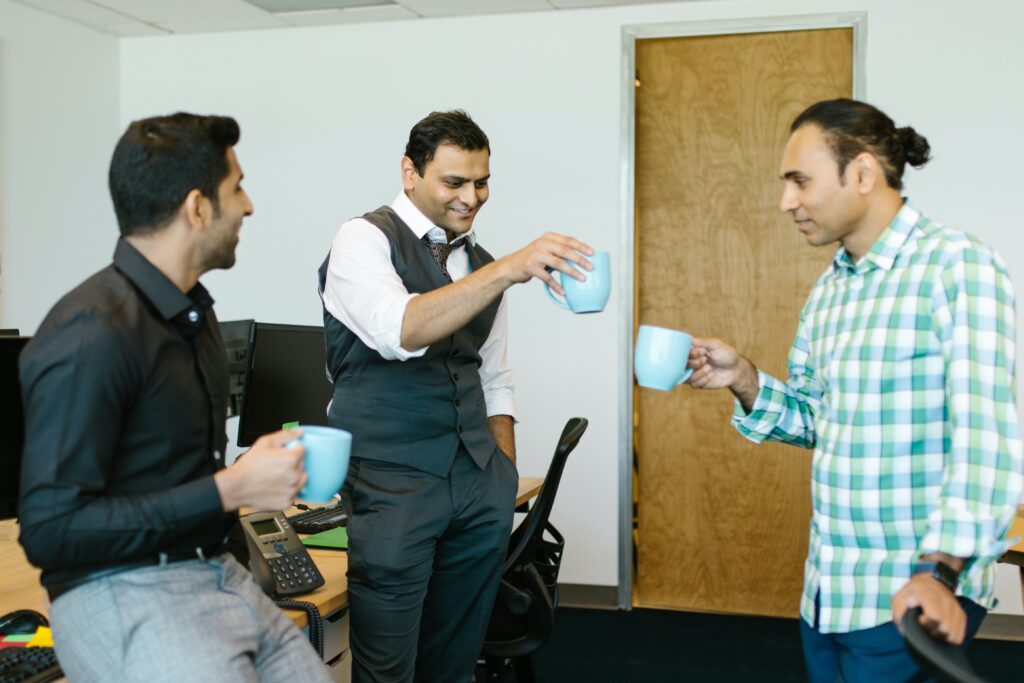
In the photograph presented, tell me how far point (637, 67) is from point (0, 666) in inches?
145

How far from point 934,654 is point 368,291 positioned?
3.86 feet

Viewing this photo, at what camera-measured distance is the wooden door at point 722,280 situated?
14.6 ft

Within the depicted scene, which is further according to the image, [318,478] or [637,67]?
[637,67]

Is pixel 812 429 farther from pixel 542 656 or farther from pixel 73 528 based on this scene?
pixel 542 656

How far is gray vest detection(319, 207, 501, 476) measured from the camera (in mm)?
2105

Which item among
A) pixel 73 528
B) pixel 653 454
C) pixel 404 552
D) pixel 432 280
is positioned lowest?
pixel 653 454

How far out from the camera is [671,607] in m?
4.68

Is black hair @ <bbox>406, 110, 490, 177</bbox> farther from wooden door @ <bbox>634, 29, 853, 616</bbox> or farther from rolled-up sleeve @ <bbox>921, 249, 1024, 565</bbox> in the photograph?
wooden door @ <bbox>634, 29, 853, 616</bbox>

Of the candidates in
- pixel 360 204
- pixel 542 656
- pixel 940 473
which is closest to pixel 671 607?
pixel 542 656

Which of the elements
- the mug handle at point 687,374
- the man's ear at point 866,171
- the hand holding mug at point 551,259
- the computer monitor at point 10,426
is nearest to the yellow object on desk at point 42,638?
the computer monitor at point 10,426

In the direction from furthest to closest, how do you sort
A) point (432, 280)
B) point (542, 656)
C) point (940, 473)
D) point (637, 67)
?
point (637, 67) → point (542, 656) → point (432, 280) → point (940, 473)

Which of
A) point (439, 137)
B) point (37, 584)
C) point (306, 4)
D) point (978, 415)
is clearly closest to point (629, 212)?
point (306, 4)

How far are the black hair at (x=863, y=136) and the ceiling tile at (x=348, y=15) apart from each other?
3.25 metres

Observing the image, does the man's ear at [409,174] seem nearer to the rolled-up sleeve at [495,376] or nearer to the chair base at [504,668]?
the rolled-up sleeve at [495,376]
